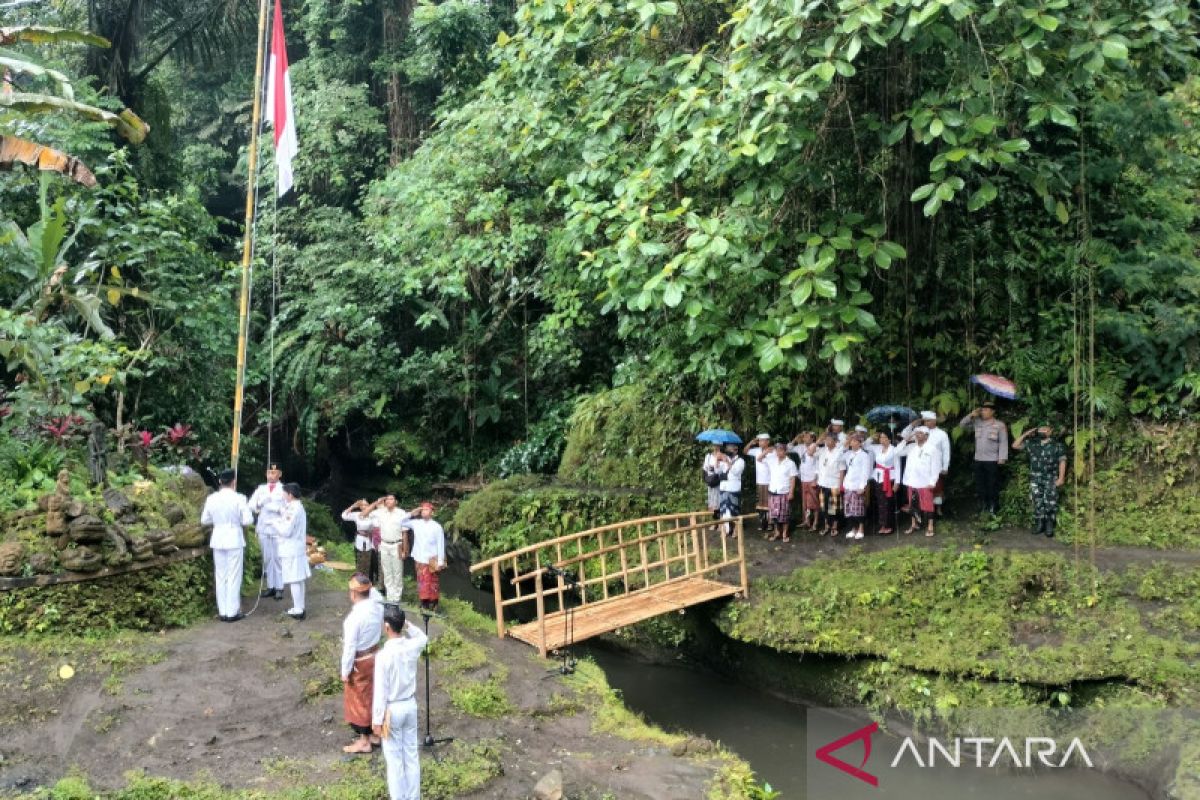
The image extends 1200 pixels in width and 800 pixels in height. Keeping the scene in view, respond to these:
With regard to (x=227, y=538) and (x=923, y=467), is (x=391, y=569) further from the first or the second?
(x=923, y=467)

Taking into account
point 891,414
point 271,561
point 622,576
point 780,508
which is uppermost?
point 891,414

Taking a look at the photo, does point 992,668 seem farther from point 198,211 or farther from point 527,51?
point 198,211

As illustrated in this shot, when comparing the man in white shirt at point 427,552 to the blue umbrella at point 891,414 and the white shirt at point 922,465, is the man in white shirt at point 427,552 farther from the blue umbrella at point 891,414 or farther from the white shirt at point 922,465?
the blue umbrella at point 891,414

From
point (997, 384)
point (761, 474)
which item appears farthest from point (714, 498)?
point (997, 384)

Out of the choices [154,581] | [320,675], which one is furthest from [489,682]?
[154,581]

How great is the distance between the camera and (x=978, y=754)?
8695mm

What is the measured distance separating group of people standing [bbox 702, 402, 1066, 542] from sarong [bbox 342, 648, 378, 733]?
6.40 meters

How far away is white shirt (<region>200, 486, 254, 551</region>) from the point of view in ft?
31.3

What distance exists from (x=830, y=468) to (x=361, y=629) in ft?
23.0

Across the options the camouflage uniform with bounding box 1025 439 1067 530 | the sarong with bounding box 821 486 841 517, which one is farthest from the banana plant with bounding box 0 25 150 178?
the camouflage uniform with bounding box 1025 439 1067 530

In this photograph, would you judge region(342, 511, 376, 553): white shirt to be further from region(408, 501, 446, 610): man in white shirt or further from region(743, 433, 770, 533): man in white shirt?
region(743, 433, 770, 533): man in white shirt

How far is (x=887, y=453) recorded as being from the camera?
1177 cm

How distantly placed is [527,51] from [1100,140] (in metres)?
7.97

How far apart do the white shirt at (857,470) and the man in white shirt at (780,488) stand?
0.71 m
